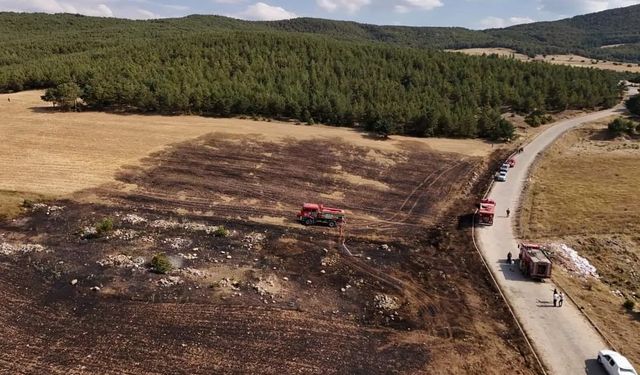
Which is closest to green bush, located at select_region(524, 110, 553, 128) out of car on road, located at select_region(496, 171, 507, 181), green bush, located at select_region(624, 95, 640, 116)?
green bush, located at select_region(624, 95, 640, 116)

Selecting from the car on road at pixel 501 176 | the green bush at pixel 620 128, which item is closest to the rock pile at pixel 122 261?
the car on road at pixel 501 176

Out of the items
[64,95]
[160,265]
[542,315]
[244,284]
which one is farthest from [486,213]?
[64,95]

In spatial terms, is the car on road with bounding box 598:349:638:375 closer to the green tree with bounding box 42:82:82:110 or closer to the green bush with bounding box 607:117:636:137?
the green bush with bounding box 607:117:636:137

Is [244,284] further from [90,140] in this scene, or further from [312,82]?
[312,82]

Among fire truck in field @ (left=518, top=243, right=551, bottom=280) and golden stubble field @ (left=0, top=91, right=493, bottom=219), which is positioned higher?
golden stubble field @ (left=0, top=91, right=493, bottom=219)

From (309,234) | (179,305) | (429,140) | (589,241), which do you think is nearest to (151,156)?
(309,234)

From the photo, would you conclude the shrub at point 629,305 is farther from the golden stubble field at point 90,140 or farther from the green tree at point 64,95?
the green tree at point 64,95

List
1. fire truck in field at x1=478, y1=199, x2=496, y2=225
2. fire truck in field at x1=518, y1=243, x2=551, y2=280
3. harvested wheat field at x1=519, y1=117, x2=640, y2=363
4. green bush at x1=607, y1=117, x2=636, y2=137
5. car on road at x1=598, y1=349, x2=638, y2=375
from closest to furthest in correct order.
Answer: car on road at x1=598, y1=349, x2=638, y2=375 → harvested wheat field at x1=519, y1=117, x2=640, y2=363 → fire truck in field at x1=518, y1=243, x2=551, y2=280 → fire truck in field at x1=478, y1=199, x2=496, y2=225 → green bush at x1=607, y1=117, x2=636, y2=137

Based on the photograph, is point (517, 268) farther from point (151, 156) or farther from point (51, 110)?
point (51, 110)
